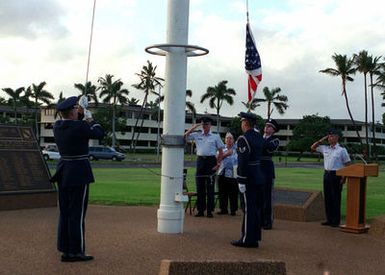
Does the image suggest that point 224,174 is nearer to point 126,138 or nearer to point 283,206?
point 283,206

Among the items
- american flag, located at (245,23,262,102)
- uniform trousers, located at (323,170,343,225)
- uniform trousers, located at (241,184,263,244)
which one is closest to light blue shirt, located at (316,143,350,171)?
uniform trousers, located at (323,170,343,225)

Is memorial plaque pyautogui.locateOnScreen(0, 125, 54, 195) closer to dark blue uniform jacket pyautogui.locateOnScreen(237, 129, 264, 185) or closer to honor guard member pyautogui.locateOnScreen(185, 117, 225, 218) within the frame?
honor guard member pyautogui.locateOnScreen(185, 117, 225, 218)

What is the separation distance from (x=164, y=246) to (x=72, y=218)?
1.36m

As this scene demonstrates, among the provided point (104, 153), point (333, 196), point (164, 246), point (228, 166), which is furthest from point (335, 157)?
point (104, 153)

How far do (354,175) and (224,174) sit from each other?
2.79m

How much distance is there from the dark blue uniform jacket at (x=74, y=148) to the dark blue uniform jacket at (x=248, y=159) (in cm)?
203

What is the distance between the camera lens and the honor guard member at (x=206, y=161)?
33.8 feet

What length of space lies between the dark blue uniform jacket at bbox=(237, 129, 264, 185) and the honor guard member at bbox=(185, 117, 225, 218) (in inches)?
107

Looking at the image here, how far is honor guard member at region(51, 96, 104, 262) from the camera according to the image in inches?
246

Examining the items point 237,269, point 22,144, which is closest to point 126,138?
point 22,144

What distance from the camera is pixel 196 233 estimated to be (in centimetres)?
825

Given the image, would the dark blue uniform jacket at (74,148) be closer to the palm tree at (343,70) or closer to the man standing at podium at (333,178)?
the man standing at podium at (333,178)

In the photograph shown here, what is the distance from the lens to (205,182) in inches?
409

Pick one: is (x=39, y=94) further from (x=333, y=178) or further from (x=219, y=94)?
(x=333, y=178)
